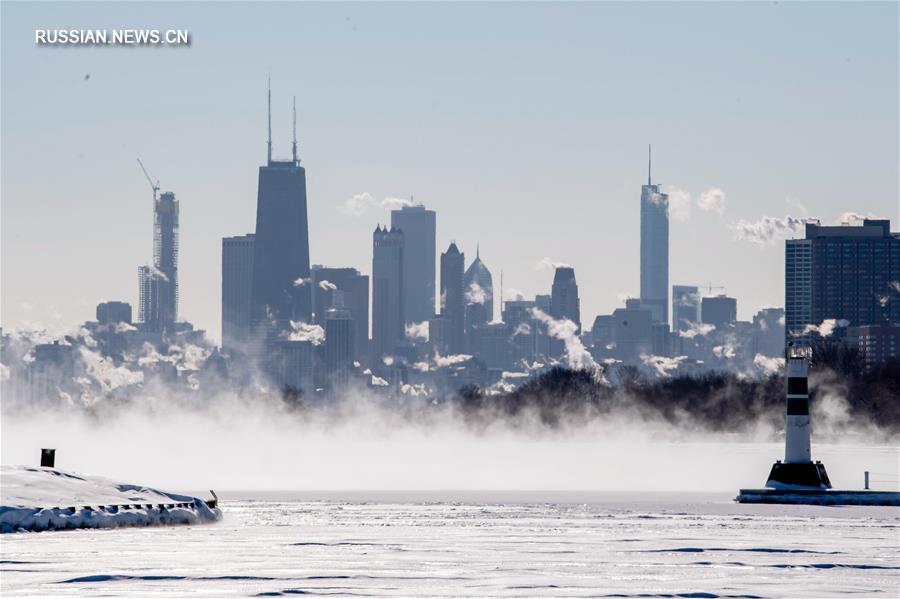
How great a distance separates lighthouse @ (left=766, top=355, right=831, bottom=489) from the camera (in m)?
50.2

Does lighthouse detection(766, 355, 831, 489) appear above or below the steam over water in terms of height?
above

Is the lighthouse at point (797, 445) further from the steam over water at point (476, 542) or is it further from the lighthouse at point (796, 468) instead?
the steam over water at point (476, 542)

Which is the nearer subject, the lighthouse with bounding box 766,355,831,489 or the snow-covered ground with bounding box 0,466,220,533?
the snow-covered ground with bounding box 0,466,220,533

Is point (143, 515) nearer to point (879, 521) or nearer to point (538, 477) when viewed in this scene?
point (879, 521)

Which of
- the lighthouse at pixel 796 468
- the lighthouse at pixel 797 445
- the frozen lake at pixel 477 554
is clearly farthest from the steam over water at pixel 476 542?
the lighthouse at pixel 797 445

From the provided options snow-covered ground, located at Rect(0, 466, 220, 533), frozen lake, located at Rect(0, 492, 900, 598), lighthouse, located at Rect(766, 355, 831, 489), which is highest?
lighthouse, located at Rect(766, 355, 831, 489)

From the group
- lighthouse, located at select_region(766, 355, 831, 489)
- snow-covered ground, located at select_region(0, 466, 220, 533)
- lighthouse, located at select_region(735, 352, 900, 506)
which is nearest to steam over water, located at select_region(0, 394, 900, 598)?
snow-covered ground, located at select_region(0, 466, 220, 533)

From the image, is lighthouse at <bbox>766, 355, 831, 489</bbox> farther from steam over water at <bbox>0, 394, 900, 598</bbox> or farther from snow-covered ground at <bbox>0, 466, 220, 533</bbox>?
snow-covered ground at <bbox>0, 466, 220, 533</bbox>

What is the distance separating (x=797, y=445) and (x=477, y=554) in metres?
20.0

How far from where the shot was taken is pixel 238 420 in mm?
183000

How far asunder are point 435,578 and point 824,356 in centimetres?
16207

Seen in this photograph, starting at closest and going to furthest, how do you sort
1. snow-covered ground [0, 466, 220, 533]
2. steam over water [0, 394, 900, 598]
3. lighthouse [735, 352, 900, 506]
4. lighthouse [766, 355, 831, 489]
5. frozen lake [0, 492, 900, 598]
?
frozen lake [0, 492, 900, 598]
steam over water [0, 394, 900, 598]
snow-covered ground [0, 466, 220, 533]
lighthouse [735, 352, 900, 506]
lighthouse [766, 355, 831, 489]

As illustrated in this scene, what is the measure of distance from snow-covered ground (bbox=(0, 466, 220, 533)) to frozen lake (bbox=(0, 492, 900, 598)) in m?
0.71

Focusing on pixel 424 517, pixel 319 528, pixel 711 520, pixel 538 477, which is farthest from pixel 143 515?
pixel 538 477
